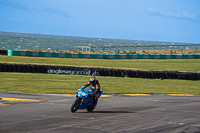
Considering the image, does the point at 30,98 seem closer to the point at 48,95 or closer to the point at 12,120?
the point at 48,95

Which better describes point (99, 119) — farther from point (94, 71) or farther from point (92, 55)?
point (92, 55)

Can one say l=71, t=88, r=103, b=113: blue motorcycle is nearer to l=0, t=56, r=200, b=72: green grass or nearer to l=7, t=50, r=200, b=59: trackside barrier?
l=0, t=56, r=200, b=72: green grass

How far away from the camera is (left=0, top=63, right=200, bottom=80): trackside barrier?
28578mm

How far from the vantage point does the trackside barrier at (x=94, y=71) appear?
2858 centimetres

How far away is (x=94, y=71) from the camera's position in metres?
30.1

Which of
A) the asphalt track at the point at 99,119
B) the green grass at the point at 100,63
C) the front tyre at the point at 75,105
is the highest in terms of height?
the green grass at the point at 100,63

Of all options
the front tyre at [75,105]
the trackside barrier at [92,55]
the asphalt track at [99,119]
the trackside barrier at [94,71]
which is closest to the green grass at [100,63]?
the trackside barrier at [92,55]

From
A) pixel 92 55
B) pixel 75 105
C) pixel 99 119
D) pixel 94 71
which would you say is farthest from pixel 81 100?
pixel 92 55

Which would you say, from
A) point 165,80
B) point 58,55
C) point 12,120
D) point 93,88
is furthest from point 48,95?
point 58,55

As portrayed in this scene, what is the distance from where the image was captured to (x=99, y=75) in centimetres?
3034

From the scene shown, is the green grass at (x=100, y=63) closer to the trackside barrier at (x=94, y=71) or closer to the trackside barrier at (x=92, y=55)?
the trackside barrier at (x=92, y=55)

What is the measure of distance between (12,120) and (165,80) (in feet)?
71.6

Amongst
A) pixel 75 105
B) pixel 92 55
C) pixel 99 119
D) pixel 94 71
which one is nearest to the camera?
pixel 99 119

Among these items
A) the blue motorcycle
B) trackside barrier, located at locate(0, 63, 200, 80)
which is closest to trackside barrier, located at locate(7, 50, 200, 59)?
trackside barrier, located at locate(0, 63, 200, 80)
